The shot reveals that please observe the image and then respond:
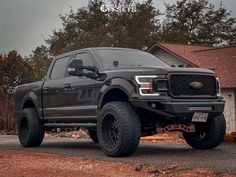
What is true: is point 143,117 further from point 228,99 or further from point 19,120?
point 228,99

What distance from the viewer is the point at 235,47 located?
24625 millimetres

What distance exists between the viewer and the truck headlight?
7.97m

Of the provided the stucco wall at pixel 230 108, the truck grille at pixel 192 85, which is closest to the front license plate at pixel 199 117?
the truck grille at pixel 192 85

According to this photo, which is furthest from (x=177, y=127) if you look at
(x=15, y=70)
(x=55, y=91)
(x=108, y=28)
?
(x=108, y=28)

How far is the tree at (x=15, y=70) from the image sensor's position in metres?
35.5

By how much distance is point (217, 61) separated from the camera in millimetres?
23719

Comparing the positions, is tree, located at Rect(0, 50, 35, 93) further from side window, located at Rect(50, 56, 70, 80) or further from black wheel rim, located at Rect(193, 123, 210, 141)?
black wheel rim, located at Rect(193, 123, 210, 141)

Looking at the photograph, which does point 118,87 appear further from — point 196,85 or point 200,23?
point 200,23

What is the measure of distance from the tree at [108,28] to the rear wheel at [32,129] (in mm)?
29117

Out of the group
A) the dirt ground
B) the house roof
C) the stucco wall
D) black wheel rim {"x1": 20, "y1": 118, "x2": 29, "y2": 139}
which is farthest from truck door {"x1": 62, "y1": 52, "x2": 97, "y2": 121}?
the stucco wall

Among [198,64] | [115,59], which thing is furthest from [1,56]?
[115,59]

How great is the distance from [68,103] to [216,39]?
131ft

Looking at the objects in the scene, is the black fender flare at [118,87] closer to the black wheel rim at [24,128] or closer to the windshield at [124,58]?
the windshield at [124,58]

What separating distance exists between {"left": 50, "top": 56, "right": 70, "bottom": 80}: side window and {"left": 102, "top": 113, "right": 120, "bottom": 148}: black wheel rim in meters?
2.23
